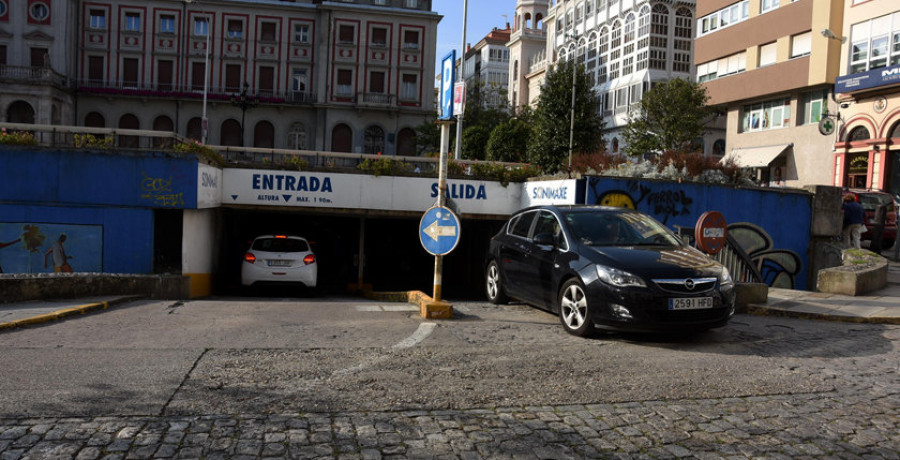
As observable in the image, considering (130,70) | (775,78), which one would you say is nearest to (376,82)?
(130,70)

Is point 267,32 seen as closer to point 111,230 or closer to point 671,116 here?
point 671,116

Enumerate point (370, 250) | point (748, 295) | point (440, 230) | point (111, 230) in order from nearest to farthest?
point (440, 230), point (748, 295), point (111, 230), point (370, 250)

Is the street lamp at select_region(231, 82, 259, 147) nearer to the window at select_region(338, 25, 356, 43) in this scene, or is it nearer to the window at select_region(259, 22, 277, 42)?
the window at select_region(259, 22, 277, 42)

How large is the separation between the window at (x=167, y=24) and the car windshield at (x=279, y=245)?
40.4 m

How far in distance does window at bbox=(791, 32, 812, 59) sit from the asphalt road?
30633 millimetres

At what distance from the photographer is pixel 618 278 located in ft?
23.9

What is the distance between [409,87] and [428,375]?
47448 millimetres

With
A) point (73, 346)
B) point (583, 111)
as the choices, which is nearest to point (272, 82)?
point (583, 111)

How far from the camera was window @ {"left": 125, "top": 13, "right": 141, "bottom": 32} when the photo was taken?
163ft

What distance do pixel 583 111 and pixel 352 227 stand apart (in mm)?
20736

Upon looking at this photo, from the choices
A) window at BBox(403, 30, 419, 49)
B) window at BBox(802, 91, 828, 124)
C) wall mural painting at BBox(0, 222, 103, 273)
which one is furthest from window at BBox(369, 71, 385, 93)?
wall mural painting at BBox(0, 222, 103, 273)

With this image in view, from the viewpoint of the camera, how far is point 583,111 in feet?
136

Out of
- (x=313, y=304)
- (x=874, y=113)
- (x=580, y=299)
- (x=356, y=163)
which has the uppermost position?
(x=874, y=113)

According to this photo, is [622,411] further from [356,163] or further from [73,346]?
[356,163]
